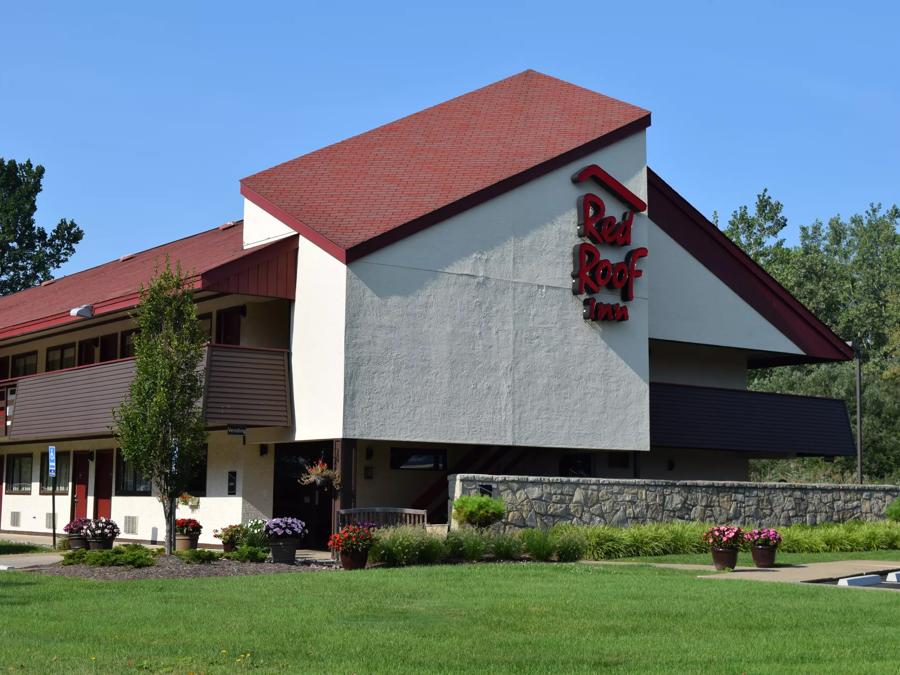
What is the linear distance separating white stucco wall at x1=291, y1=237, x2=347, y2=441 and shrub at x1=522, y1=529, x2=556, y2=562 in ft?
15.5

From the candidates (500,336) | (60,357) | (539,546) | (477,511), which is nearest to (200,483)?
(500,336)

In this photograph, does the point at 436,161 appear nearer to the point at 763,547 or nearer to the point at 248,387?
the point at 248,387

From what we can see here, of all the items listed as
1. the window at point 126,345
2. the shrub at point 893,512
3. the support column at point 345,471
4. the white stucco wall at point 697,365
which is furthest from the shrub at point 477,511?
the shrub at point 893,512

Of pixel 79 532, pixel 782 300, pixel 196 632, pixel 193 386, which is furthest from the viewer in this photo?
pixel 782 300

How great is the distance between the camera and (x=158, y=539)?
32.7 metres

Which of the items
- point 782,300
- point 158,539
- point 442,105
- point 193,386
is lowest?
point 158,539

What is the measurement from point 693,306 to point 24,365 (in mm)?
22747

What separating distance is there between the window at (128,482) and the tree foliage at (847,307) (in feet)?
102

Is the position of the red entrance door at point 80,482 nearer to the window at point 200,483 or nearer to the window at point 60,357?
the window at point 60,357

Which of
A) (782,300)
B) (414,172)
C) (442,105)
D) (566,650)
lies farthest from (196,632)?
(782,300)

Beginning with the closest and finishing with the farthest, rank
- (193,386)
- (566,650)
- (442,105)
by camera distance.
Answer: (566,650)
(193,386)
(442,105)

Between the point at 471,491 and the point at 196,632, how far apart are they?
12709mm

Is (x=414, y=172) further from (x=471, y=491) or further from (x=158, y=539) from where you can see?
(x=158, y=539)

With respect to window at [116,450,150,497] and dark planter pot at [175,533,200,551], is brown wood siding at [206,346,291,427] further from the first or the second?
→ window at [116,450,150,497]
